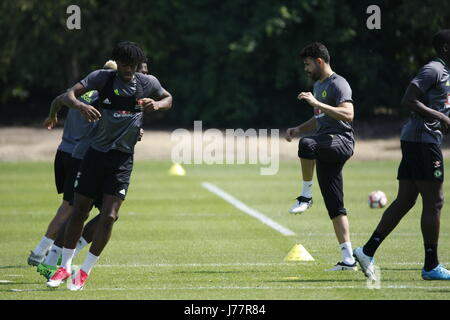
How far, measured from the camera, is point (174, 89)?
39.4 meters

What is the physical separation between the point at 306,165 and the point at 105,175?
7.71ft

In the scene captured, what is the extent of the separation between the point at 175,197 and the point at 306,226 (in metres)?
5.68

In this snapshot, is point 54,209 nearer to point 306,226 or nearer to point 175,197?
point 175,197

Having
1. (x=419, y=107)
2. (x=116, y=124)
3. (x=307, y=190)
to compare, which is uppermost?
(x=419, y=107)

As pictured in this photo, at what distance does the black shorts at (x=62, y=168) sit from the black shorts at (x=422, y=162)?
139 inches

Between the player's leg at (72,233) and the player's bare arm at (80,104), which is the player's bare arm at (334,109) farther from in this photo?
the player's leg at (72,233)

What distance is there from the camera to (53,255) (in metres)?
9.80

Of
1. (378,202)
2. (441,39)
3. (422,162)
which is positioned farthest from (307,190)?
(378,202)

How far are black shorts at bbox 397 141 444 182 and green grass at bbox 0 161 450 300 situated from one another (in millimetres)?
1043

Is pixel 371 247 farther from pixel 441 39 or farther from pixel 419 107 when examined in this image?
pixel 441 39

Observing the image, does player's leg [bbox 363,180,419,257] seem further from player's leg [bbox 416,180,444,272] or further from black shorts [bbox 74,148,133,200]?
black shorts [bbox 74,148,133,200]

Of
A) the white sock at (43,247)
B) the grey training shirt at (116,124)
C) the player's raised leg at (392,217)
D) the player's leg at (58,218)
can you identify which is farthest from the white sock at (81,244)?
the player's raised leg at (392,217)
